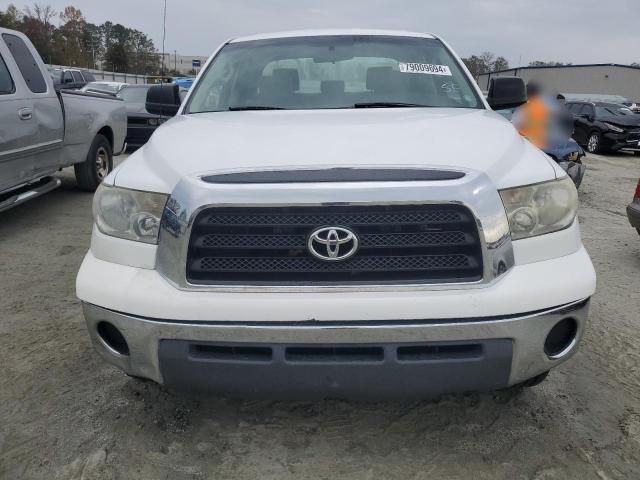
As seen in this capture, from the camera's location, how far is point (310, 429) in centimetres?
257

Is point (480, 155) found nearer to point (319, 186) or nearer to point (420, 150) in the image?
point (420, 150)

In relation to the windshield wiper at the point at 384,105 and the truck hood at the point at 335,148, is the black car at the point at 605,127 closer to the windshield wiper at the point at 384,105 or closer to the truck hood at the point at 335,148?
the windshield wiper at the point at 384,105

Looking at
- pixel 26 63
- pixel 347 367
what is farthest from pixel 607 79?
pixel 347 367

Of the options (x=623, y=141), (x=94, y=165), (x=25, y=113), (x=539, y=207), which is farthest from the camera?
(x=623, y=141)

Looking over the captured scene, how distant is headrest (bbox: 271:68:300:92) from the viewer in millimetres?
3480

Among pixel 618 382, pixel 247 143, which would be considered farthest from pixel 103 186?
pixel 618 382

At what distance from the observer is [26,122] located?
5.60 metres

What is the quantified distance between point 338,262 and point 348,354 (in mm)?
333

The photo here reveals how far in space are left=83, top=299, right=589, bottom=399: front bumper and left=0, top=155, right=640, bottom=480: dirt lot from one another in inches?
16.7

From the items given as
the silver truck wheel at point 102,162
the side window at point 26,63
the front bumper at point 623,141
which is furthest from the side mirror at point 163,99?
the front bumper at point 623,141

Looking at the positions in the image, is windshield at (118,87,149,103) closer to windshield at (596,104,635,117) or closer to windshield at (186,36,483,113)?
windshield at (186,36,483,113)

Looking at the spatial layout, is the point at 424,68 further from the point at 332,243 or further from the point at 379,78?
the point at 332,243

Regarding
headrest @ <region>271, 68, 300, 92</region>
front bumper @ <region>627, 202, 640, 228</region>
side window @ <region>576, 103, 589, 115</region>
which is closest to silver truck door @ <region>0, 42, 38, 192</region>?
headrest @ <region>271, 68, 300, 92</region>

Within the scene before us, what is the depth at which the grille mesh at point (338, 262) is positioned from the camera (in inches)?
79.8
